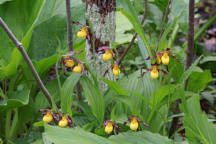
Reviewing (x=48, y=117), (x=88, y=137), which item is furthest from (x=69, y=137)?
(x=48, y=117)

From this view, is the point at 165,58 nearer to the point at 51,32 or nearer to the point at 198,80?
the point at 198,80

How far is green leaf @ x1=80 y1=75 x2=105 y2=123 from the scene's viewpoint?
134 cm

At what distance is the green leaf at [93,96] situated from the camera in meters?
1.34

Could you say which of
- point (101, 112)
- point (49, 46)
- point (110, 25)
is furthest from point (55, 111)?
point (49, 46)

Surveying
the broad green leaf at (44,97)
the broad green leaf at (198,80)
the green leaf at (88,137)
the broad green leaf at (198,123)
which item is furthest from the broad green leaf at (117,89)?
the broad green leaf at (198,80)

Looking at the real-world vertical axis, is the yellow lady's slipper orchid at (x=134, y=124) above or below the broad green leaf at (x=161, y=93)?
below

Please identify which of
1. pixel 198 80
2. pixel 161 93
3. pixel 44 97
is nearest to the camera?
pixel 161 93

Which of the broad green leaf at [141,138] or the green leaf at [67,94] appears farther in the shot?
the green leaf at [67,94]

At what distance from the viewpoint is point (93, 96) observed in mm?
1349

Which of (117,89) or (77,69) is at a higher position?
(77,69)

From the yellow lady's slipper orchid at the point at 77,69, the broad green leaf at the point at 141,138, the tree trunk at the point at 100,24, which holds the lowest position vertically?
the broad green leaf at the point at 141,138

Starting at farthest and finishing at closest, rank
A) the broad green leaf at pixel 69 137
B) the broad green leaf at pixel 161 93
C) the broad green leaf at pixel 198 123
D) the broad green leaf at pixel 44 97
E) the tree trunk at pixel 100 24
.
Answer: the broad green leaf at pixel 44 97 < the tree trunk at pixel 100 24 < the broad green leaf at pixel 161 93 < the broad green leaf at pixel 198 123 < the broad green leaf at pixel 69 137

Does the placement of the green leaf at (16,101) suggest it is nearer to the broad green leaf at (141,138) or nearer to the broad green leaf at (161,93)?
the broad green leaf at (141,138)

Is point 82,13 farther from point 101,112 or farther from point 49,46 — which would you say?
point 101,112
